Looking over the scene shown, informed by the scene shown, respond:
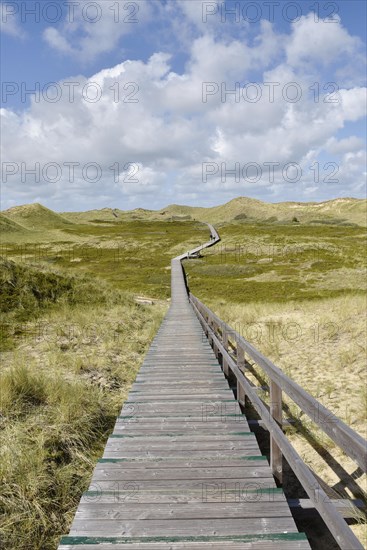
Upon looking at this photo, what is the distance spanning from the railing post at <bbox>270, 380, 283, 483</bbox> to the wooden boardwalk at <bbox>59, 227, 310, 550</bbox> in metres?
0.16

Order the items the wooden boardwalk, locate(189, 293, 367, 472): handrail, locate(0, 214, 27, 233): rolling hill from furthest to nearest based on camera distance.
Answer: locate(0, 214, 27, 233): rolling hill → the wooden boardwalk → locate(189, 293, 367, 472): handrail

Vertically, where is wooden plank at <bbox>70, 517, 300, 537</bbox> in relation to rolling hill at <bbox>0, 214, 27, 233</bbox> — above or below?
below

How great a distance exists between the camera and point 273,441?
13.0 feet

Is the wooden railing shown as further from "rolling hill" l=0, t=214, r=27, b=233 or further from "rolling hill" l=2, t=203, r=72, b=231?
"rolling hill" l=2, t=203, r=72, b=231

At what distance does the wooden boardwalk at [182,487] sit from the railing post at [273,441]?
158 mm

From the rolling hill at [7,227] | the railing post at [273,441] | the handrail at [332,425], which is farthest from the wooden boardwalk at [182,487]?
the rolling hill at [7,227]

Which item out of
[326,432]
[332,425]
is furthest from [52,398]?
[332,425]

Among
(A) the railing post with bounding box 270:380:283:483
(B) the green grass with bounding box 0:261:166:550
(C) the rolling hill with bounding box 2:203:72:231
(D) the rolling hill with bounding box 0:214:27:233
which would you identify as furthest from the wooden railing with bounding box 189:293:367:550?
(C) the rolling hill with bounding box 2:203:72:231

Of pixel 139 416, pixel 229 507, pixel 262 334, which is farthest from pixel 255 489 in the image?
pixel 262 334

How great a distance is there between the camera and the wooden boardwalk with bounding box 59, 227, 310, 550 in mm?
2910

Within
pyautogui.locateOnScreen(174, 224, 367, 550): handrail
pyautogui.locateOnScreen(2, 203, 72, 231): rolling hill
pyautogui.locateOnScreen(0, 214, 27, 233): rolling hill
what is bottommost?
pyautogui.locateOnScreen(174, 224, 367, 550): handrail

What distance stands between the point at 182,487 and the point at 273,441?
3.46 feet

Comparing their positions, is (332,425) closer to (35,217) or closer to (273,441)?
(273,441)

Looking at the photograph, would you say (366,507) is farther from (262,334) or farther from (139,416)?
(262,334)
